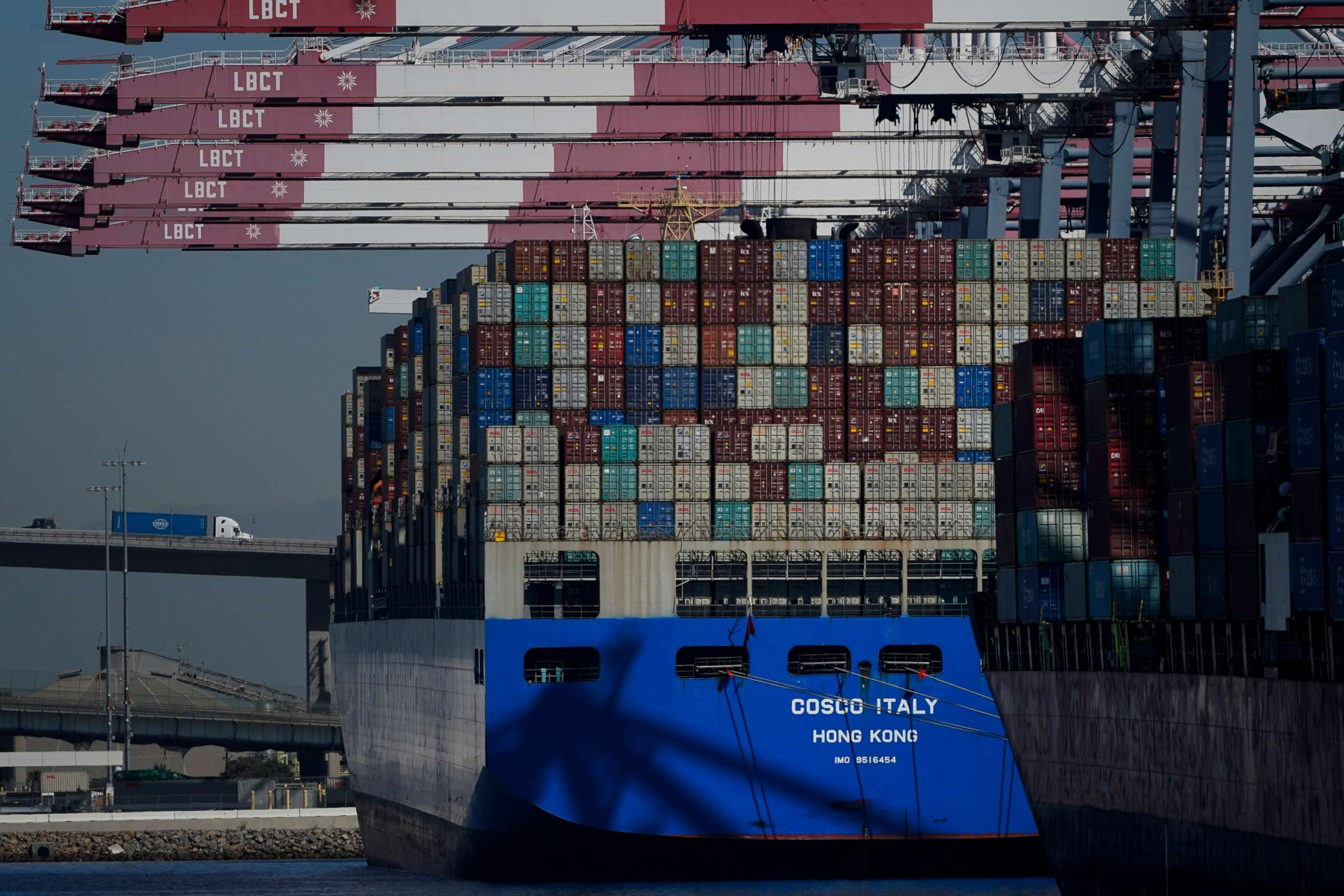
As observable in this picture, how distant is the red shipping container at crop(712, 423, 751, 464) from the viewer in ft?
152

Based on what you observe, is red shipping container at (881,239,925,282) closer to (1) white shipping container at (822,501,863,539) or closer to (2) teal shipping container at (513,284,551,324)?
(1) white shipping container at (822,501,863,539)

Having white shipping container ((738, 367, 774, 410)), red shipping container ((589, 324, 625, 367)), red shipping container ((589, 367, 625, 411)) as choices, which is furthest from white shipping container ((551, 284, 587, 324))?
white shipping container ((738, 367, 774, 410))

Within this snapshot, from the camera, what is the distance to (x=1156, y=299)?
158 feet

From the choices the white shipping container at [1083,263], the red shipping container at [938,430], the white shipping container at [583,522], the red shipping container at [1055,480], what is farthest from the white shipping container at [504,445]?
the white shipping container at [1083,263]

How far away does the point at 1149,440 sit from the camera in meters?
38.2

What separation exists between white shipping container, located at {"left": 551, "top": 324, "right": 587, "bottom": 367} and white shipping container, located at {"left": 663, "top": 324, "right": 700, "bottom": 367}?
1590mm

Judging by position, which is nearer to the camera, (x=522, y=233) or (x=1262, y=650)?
(x=1262, y=650)

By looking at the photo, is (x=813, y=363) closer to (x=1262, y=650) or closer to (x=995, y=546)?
(x=995, y=546)

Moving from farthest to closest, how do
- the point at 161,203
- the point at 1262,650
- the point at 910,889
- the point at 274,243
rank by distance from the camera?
the point at 274,243 → the point at 161,203 → the point at 910,889 → the point at 1262,650

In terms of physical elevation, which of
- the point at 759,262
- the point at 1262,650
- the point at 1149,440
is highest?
the point at 759,262

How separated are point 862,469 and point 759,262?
4757 millimetres

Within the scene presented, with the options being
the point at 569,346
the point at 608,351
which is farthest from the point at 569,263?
the point at 608,351

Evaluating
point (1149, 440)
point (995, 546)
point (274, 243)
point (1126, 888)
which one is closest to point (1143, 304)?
point (995, 546)

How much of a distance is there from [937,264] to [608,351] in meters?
6.73
